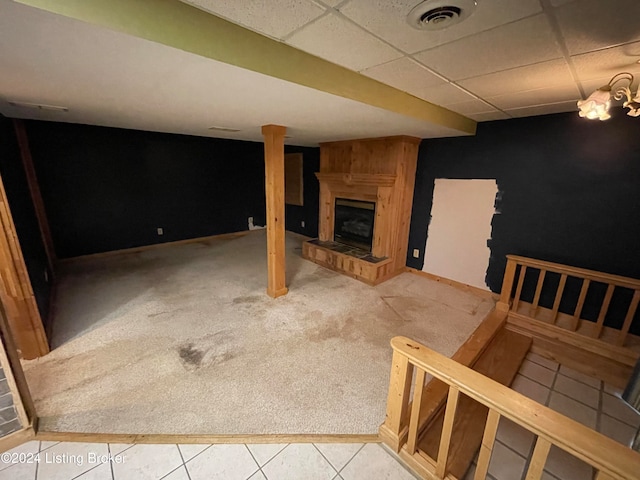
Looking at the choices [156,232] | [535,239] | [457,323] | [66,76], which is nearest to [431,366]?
[457,323]

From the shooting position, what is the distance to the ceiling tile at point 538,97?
1.90 meters

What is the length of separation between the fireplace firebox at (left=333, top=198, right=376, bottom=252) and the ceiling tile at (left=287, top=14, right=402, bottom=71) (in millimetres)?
2653

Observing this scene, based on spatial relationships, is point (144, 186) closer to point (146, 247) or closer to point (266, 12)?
point (146, 247)

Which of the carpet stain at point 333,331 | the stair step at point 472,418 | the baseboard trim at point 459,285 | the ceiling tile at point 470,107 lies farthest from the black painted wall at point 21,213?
the baseboard trim at point 459,285

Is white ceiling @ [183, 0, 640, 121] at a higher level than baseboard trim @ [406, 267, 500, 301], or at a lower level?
higher

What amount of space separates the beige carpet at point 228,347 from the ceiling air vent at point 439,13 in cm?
216

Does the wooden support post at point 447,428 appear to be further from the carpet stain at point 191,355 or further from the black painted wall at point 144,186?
the black painted wall at point 144,186

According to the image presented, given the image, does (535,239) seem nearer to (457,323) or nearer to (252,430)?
(457,323)

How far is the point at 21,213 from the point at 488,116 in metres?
4.95

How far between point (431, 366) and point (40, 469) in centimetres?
210

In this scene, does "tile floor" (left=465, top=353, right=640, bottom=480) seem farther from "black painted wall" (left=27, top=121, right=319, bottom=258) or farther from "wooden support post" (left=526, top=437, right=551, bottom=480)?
"black painted wall" (left=27, top=121, right=319, bottom=258)

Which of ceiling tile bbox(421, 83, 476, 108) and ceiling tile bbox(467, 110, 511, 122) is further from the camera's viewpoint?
ceiling tile bbox(467, 110, 511, 122)

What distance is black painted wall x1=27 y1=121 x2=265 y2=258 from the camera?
3.92 m

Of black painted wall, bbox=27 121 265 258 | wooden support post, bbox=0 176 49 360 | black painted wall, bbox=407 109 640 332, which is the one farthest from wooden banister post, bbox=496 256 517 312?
black painted wall, bbox=27 121 265 258
